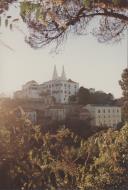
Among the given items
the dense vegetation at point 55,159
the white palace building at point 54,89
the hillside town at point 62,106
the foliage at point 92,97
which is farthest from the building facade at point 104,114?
the dense vegetation at point 55,159

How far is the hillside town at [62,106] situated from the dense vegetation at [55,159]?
5072 cm

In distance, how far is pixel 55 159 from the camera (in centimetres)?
514

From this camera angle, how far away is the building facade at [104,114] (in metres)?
85.0

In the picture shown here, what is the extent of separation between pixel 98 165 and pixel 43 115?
71484 mm

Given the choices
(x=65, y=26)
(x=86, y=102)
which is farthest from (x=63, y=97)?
(x=65, y=26)

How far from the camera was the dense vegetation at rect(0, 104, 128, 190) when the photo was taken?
415 cm

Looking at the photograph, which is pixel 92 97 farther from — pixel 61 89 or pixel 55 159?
pixel 55 159

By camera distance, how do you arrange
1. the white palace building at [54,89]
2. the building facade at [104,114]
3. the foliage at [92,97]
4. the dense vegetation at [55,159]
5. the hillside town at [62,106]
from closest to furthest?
1. the dense vegetation at [55,159]
2. the hillside town at [62,106]
3. the building facade at [104,114]
4. the foliage at [92,97]
5. the white palace building at [54,89]

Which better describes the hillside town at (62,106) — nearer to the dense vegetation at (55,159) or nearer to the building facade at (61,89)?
the building facade at (61,89)

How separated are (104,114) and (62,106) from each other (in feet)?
39.2

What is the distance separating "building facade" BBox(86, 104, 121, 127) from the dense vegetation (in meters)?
77.3

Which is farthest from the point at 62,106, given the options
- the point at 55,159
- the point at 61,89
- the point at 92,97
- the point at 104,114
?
the point at 55,159

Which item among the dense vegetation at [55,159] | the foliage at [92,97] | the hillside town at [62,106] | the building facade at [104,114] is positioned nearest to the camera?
the dense vegetation at [55,159]

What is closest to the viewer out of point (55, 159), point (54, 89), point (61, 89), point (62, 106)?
point (55, 159)
